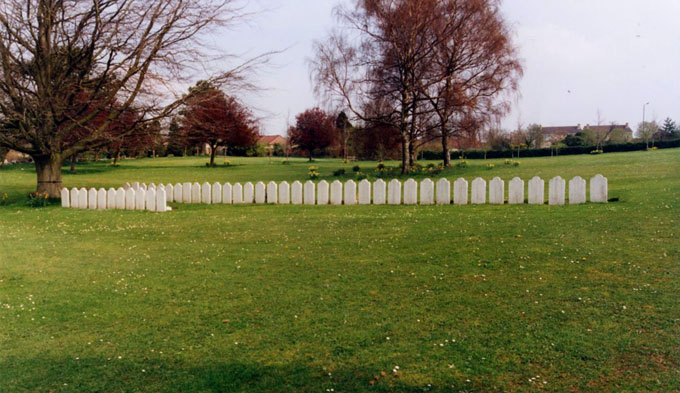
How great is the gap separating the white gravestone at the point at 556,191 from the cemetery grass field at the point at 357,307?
2.33 metres

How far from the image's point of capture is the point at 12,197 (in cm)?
2017

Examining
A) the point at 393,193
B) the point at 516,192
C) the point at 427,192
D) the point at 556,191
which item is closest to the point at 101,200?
the point at 393,193

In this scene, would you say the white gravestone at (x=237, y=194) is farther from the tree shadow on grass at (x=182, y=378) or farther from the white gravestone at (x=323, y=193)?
the tree shadow on grass at (x=182, y=378)

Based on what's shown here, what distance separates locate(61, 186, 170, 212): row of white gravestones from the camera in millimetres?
15922

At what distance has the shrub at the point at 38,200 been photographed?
17312mm

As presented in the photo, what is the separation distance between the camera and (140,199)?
53.6 ft

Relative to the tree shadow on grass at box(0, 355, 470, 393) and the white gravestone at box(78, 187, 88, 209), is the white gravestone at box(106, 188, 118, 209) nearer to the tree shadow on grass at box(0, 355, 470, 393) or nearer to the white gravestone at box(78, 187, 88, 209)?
the white gravestone at box(78, 187, 88, 209)

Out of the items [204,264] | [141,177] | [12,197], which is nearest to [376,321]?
[204,264]

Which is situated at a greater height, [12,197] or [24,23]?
[24,23]

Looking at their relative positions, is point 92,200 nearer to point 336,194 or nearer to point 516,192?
point 336,194

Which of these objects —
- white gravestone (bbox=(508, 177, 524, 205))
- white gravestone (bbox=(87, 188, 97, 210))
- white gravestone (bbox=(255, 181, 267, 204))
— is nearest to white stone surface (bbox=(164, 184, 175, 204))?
white gravestone (bbox=(87, 188, 97, 210))

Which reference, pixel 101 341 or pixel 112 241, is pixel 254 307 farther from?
pixel 112 241

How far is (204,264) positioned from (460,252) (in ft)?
14.2

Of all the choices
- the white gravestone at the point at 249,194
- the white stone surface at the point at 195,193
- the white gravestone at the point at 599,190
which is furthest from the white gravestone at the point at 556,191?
the white stone surface at the point at 195,193
